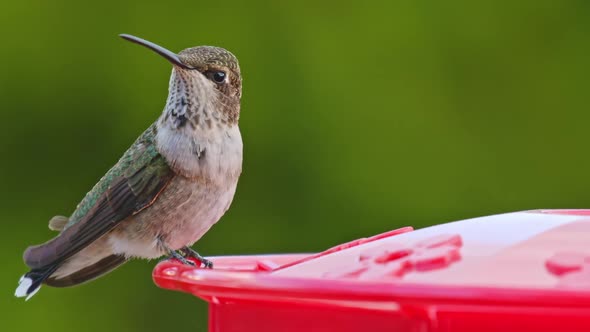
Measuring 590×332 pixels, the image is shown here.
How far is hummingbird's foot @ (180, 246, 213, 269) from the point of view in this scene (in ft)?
10.2

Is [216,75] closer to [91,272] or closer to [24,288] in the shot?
[91,272]

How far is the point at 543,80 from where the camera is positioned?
5309 mm

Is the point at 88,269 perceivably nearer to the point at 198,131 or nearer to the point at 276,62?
the point at 198,131

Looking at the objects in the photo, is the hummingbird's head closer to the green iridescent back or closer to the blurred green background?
the green iridescent back

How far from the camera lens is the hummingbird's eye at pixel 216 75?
4156 mm

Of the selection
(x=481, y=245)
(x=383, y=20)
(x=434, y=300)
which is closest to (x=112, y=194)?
(x=383, y=20)

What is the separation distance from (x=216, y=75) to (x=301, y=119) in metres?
1.24

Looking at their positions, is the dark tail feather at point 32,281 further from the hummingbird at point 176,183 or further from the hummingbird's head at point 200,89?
the hummingbird's head at point 200,89

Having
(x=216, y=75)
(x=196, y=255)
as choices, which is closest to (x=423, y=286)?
(x=196, y=255)

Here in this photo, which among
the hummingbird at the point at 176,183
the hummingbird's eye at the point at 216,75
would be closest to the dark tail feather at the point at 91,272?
the hummingbird at the point at 176,183

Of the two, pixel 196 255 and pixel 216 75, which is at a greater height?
pixel 216 75

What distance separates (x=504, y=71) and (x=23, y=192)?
8.30 ft

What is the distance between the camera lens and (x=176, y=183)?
409 centimetres

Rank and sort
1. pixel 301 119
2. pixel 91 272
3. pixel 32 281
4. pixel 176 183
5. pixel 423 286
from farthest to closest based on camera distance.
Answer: pixel 301 119, pixel 91 272, pixel 32 281, pixel 176 183, pixel 423 286
